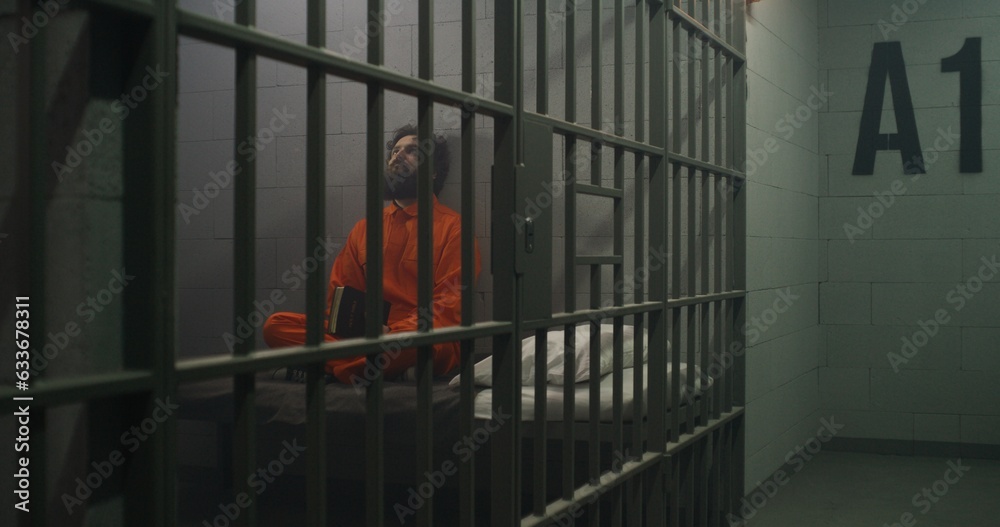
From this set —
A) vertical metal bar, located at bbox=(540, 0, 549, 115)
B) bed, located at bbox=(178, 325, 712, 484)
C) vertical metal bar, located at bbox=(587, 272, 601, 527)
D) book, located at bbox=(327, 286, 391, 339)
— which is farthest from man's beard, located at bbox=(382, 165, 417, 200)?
vertical metal bar, located at bbox=(540, 0, 549, 115)

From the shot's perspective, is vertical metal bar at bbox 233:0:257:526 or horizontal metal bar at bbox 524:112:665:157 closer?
vertical metal bar at bbox 233:0:257:526

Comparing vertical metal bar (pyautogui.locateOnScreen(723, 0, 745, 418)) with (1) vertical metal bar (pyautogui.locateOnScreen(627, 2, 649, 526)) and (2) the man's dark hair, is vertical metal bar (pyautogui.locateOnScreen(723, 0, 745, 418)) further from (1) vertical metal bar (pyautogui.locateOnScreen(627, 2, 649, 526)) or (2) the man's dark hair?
(2) the man's dark hair

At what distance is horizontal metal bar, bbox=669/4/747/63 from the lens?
2682 millimetres

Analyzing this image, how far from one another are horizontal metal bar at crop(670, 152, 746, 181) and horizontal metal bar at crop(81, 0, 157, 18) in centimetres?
187

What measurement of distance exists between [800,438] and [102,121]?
13.0ft

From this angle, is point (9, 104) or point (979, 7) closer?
point (9, 104)

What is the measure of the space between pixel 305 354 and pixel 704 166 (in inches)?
77.9

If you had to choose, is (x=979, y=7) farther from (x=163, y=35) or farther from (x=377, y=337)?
(x=163, y=35)

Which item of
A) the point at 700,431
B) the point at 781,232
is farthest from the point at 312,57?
the point at 781,232

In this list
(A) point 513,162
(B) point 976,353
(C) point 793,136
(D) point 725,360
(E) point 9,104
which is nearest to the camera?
(E) point 9,104

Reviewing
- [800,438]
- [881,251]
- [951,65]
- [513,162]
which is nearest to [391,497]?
[800,438]

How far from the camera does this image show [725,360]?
3285 mm

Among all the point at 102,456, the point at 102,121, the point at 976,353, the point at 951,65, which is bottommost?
the point at 976,353

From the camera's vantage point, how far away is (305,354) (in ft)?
4.11
